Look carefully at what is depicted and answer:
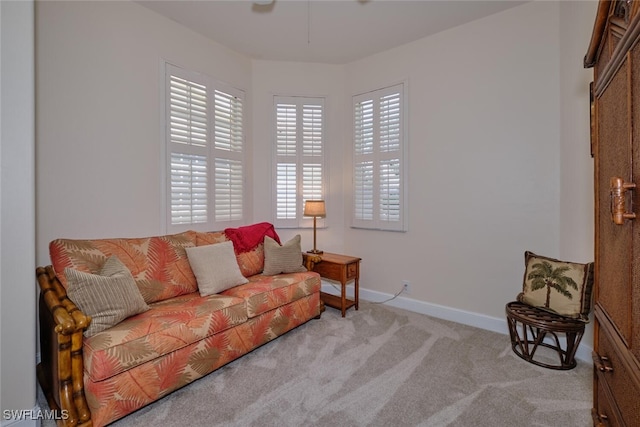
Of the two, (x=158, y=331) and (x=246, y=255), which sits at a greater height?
(x=246, y=255)

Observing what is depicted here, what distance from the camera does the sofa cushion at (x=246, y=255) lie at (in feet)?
9.67

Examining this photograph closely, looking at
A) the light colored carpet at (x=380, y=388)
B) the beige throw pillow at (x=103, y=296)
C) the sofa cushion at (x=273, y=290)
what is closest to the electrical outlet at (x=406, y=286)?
the light colored carpet at (x=380, y=388)

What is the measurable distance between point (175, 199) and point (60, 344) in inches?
69.4

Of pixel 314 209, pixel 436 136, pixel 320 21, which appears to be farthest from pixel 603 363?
pixel 320 21

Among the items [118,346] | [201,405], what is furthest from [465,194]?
[118,346]

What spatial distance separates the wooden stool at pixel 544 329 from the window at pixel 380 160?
1442 millimetres

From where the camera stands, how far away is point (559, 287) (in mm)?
2277

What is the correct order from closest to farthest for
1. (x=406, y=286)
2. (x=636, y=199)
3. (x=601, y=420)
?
(x=636, y=199)
(x=601, y=420)
(x=406, y=286)

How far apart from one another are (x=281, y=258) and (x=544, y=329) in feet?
7.37

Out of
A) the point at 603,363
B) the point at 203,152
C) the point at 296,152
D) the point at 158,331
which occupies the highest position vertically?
the point at 296,152

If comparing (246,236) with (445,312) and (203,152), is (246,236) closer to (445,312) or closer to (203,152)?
(203,152)

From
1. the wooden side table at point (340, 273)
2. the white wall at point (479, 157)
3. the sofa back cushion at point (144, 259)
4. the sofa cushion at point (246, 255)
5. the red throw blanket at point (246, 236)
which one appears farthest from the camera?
the wooden side table at point (340, 273)

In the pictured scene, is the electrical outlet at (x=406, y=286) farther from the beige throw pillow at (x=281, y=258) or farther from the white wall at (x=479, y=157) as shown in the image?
the beige throw pillow at (x=281, y=258)

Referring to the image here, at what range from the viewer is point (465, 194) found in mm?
3143
